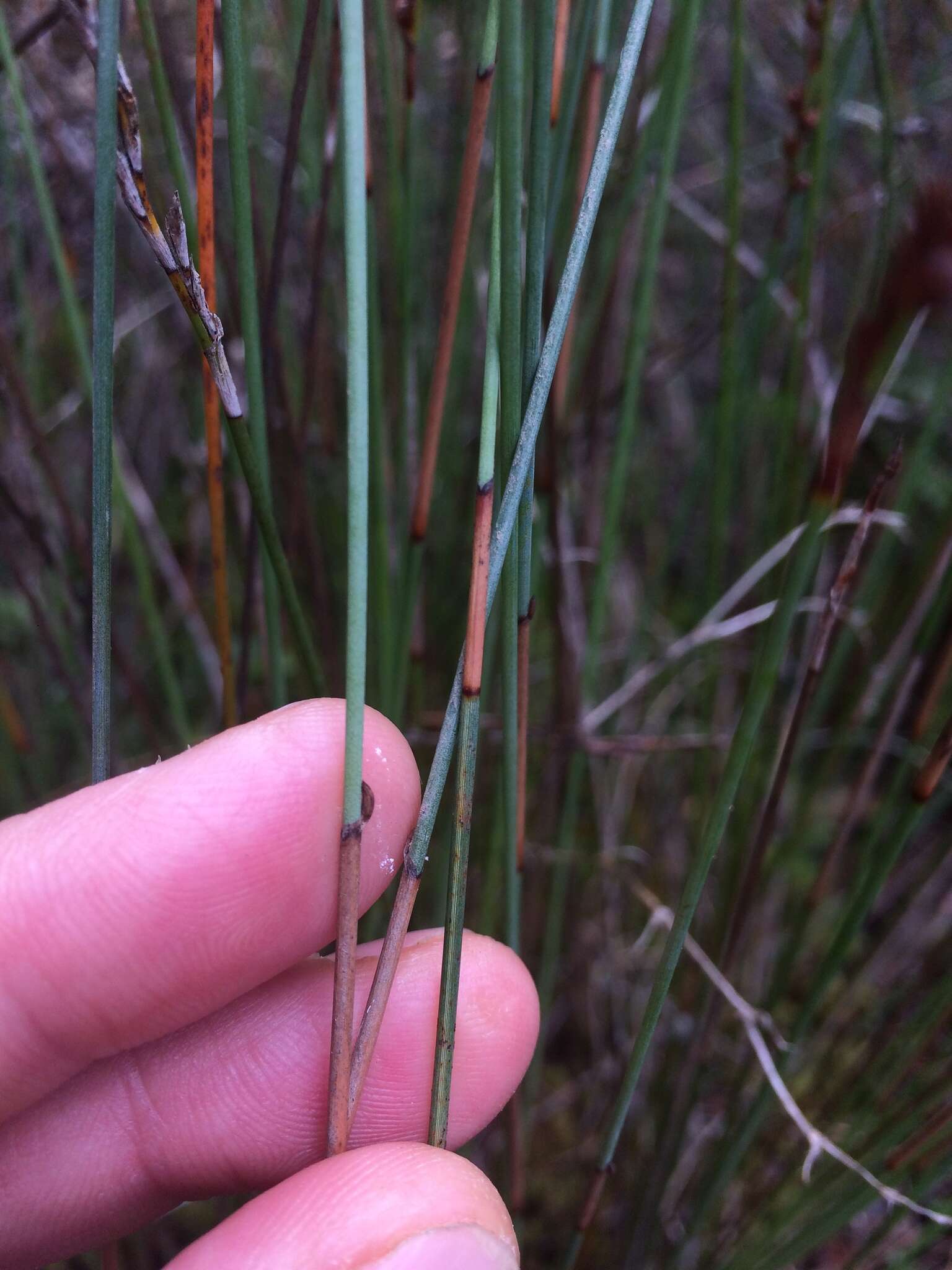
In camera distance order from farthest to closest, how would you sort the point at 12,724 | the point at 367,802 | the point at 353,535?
the point at 12,724 → the point at 367,802 → the point at 353,535

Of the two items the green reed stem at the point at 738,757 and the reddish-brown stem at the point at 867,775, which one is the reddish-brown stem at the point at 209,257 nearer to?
the green reed stem at the point at 738,757

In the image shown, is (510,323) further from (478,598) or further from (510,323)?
(478,598)

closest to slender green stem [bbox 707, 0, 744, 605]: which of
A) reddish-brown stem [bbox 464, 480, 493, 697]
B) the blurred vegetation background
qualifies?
the blurred vegetation background

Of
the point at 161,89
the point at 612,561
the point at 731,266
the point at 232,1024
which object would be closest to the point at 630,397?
the point at 731,266

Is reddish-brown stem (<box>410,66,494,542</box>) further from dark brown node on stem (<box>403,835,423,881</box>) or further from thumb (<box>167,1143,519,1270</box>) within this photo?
thumb (<box>167,1143,519,1270</box>)

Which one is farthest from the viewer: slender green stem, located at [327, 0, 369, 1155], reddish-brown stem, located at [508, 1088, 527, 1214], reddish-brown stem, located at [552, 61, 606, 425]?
reddish-brown stem, located at [508, 1088, 527, 1214]

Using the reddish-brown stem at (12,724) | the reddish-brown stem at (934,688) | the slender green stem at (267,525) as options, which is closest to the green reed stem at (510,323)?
the slender green stem at (267,525)
